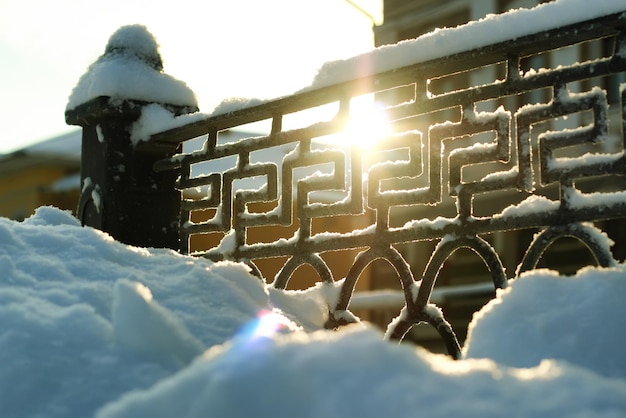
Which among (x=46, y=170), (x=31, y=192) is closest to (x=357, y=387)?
(x=46, y=170)

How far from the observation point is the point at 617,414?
88 centimetres

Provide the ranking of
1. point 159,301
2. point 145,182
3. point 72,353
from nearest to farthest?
point 72,353
point 159,301
point 145,182

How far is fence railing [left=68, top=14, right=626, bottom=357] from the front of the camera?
1.93 m

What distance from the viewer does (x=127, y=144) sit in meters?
3.32

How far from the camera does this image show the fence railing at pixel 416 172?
6.32 feet

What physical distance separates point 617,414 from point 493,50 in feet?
4.68

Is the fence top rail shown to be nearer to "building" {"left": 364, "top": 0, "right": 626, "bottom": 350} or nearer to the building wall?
"building" {"left": 364, "top": 0, "right": 626, "bottom": 350}

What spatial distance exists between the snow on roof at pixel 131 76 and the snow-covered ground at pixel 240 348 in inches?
42.8

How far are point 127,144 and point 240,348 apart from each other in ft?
8.08

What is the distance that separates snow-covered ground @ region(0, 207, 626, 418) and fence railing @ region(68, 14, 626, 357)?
32cm

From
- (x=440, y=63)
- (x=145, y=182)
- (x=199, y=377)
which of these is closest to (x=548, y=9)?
(x=440, y=63)

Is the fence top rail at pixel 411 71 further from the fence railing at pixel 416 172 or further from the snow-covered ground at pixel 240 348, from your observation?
the snow-covered ground at pixel 240 348

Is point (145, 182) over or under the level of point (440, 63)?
under

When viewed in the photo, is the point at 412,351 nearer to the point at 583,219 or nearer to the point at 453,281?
the point at 583,219
